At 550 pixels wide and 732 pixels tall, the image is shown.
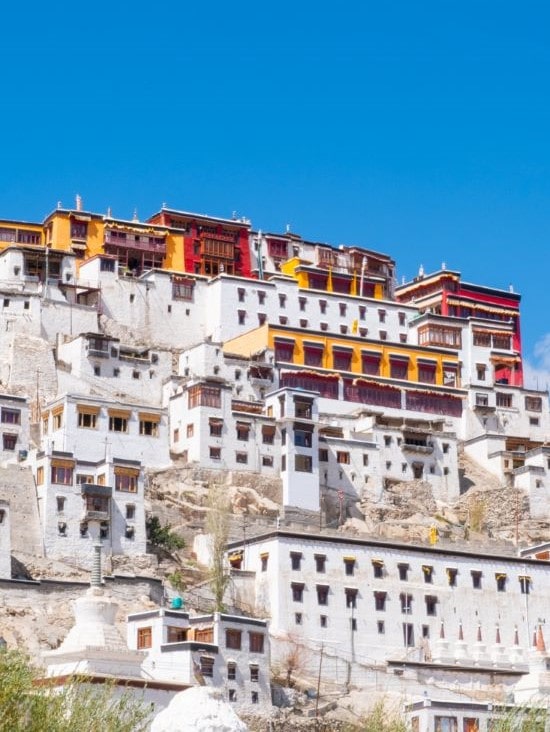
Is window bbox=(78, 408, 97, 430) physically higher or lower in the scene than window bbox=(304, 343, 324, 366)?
lower

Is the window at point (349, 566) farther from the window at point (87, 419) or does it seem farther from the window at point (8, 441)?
the window at point (8, 441)

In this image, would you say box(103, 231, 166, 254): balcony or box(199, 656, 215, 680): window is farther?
box(103, 231, 166, 254): balcony

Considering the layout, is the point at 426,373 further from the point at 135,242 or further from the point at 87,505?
the point at 87,505

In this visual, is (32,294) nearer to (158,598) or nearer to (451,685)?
(158,598)

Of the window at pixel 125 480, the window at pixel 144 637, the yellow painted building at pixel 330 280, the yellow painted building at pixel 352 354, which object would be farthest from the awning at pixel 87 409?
the yellow painted building at pixel 330 280

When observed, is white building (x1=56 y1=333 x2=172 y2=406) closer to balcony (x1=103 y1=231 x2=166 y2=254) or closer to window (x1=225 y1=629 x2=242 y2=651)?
balcony (x1=103 y1=231 x2=166 y2=254)

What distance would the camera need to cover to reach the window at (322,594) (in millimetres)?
66125

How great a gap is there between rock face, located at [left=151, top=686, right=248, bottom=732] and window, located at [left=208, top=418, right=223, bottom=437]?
187 feet

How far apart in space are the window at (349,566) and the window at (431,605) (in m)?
3.49

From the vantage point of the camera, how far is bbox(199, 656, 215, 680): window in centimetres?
5419

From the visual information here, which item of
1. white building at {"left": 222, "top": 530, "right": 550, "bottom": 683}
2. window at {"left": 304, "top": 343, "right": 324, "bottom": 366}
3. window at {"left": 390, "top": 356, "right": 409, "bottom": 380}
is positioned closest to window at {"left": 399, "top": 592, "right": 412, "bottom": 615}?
white building at {"left": 222, "top": 530, "right": 550, "bottom": 683}

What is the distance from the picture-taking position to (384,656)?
215 feet

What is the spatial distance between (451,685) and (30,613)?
52.5ft

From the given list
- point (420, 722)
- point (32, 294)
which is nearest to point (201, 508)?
point (32, 294)
